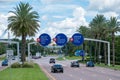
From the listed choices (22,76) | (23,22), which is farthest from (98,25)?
(22,76)

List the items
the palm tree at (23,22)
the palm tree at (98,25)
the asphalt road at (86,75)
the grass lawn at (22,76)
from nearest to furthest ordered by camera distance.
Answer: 1. the grass lawn at (22,76)
2. the asphalt road at (86,75)
3. the palm tree at (23,22)
4. the palm tree at (98,25)

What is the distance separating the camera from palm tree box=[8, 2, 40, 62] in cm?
7850

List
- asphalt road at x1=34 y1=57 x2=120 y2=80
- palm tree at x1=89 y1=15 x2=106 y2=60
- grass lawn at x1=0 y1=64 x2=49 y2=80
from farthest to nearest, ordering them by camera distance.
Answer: palm tree at x1=89 y1=15 x2=106 y2=60 < asphalt road at x1=34 y1=57 x2=120 y2=80 < grass lawn at x1=0 y1=64 x2=49 y2=80

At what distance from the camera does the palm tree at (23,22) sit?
7850 cm

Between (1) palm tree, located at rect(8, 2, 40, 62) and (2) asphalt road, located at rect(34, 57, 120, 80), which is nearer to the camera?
(2) asphalt road, located at rect(34, 57, 120, 80)

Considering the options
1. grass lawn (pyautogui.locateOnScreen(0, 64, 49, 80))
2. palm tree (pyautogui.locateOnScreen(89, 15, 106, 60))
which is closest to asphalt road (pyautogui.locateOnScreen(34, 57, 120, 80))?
grass lawn (pyautogui.locateOnScreen(0, 64, 49, 80))

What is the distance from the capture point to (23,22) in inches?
3098

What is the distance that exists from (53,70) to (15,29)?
67.3ft

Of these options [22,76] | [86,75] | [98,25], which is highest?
[98,25]

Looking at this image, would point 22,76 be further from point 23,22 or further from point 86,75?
point 23,22

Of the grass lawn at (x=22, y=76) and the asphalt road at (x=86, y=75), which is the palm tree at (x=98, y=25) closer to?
the asphalt road at (x=86, y=75)

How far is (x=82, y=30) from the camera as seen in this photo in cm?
12650

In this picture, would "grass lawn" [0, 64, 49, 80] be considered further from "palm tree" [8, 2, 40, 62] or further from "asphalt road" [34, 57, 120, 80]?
"palm tree" [8, 2, 40, 62]

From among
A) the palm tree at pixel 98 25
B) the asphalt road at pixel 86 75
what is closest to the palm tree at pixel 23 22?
the asphalt road at pixel 86 75
